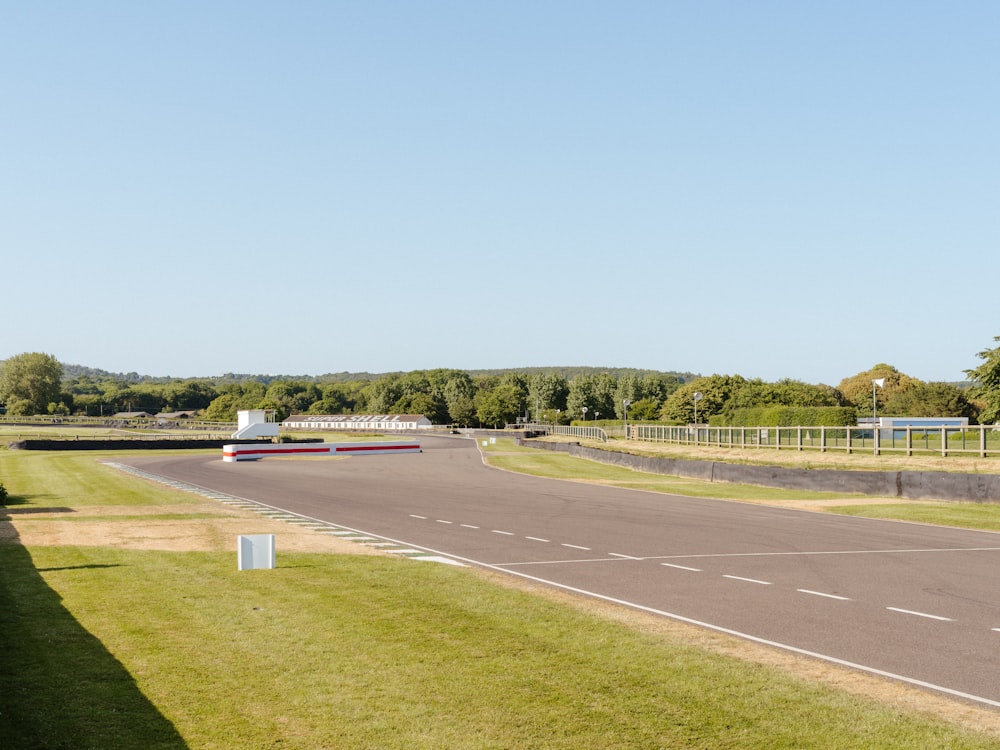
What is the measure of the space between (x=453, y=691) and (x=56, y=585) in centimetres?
929

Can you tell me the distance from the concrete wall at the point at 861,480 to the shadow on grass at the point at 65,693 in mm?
29807

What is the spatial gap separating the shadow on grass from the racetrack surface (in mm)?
7677

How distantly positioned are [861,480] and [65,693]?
33.7m

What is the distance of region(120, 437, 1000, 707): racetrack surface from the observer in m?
12.2

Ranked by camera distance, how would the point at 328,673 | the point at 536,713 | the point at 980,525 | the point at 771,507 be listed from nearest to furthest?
1. the point at 536,713
2. the point at 328,673
3. the point at 980,525
4. the point at 771,507

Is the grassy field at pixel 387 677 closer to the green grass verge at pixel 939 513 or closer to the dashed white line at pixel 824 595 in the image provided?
the dashed white line at pixel 824 595

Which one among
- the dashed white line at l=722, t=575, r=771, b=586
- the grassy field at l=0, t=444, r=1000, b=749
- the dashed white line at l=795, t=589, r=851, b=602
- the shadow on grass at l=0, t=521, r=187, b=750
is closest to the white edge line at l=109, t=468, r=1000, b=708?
the grassy field at l=0, t=444, r=1000, b=749

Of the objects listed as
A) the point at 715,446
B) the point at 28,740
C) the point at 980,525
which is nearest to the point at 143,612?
the point at 28,740

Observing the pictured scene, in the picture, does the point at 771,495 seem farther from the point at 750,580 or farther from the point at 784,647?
the point at 784,647

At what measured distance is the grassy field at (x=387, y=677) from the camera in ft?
27.3

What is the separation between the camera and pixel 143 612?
44.1 ft

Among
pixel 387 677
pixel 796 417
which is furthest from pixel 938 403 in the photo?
pixel 387 677

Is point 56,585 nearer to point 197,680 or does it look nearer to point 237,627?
point 237,627

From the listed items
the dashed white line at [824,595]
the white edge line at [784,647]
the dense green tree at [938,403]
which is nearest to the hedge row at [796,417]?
the dense green tree at [938,403]
